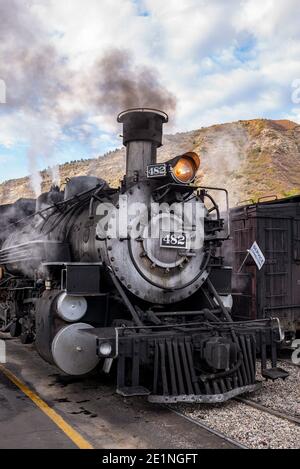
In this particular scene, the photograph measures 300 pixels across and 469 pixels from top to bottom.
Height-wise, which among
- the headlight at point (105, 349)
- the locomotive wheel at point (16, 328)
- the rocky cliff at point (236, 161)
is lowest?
the locomotive wheel at point (16, 328)

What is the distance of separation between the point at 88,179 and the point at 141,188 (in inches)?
80.3

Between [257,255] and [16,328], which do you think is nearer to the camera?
[257,255]

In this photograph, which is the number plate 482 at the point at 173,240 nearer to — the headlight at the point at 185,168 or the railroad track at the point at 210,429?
the headlight at the point at 185,168

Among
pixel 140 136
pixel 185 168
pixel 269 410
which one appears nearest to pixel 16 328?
pixel 140 136

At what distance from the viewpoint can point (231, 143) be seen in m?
56.8

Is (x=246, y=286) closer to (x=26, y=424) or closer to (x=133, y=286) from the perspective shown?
(x=133, y=286)

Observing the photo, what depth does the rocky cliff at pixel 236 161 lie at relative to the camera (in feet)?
131

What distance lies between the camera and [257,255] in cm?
902

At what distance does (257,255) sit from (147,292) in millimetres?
3259

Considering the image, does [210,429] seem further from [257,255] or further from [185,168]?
[257,255]

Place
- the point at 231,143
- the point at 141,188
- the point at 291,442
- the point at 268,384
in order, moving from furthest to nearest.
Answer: the point at 231,143, the point at 268,384, the point at 141,188, the point at 291,442

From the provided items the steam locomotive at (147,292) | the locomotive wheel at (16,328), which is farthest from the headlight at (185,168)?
the locomotive wheel at (16,328)

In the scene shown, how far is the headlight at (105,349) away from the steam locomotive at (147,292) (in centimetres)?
1

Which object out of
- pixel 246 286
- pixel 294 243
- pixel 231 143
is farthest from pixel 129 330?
pixel 231 143
